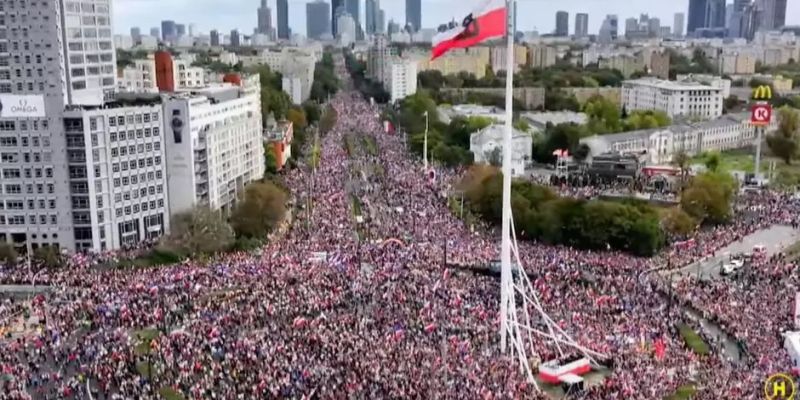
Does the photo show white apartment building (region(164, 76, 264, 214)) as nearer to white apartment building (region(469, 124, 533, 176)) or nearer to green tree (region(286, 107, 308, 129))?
white apartment building (region(469, 124, 533, 176))

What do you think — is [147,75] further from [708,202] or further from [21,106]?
[708,202]

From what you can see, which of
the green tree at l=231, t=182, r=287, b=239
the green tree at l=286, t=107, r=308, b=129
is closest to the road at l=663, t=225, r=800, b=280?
the green tree at l=231, t=182, r=287, b=239

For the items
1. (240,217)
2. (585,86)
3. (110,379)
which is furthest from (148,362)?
(585,86)

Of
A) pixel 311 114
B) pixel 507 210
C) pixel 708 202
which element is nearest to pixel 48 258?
pixel 507 210

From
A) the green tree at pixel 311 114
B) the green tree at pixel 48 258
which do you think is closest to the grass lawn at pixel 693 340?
the green tree at pixel 48 258

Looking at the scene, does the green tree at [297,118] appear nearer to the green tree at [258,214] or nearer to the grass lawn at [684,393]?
the green tree at [258,214]

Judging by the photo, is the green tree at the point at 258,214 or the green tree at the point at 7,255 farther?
the green tree at the point at 258,214
